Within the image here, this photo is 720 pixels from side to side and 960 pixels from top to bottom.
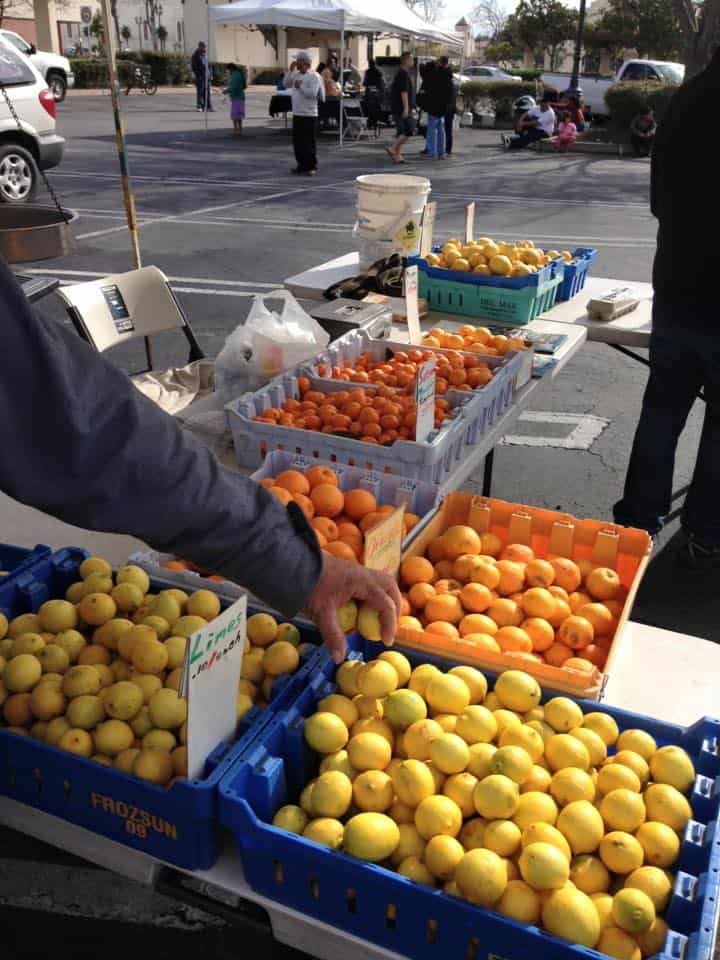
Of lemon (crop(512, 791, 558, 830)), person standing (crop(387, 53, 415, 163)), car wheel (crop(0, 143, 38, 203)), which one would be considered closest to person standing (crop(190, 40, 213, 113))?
person standing (crop(387, 53, 415, 163))

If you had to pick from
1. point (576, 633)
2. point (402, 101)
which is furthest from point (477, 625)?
point (402, 101)

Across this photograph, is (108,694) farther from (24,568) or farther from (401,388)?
(401,388)

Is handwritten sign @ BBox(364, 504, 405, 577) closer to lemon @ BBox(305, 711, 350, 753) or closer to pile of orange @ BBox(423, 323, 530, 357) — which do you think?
lemon @ BBox(305, 711, 350, 753)

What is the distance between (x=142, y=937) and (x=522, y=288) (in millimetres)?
2884

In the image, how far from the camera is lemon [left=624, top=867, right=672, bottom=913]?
4.33 feet

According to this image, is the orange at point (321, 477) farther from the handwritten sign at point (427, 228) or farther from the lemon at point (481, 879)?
the handwritten sign at point (427, 228)

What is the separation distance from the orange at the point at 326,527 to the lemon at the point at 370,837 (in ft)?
2.86

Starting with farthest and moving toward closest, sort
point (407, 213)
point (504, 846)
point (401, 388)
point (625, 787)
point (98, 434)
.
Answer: point (407, 213) → point (401, 388) → point (625, 787) → point (504, 846) → point (98, 434)

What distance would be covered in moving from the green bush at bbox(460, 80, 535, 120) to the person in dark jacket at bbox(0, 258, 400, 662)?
88.8ft

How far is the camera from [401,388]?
2.94 meters

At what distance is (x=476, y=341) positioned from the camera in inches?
137

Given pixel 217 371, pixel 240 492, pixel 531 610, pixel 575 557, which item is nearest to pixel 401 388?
pixel 217 371

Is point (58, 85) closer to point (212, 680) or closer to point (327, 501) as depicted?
point (327, 501)

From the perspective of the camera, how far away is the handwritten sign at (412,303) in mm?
3336
